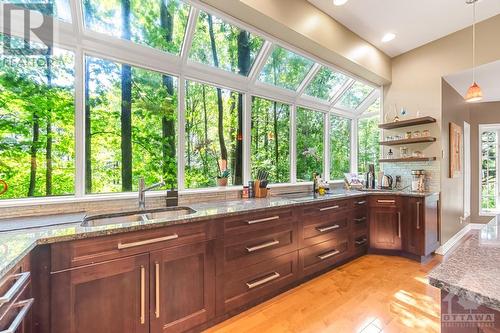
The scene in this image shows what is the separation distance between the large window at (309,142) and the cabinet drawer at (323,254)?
109 centimetres

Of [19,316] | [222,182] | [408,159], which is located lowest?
[19,316]

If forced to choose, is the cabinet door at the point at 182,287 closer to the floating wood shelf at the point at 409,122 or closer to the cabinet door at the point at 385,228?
the cabinet door at the point at 385,228

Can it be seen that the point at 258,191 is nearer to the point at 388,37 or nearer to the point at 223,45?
the point at 223,45

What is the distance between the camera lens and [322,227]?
2.77 meters

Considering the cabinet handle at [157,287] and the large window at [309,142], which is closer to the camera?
the cabinet handle at [157,287]

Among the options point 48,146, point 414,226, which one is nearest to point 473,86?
point 414,226

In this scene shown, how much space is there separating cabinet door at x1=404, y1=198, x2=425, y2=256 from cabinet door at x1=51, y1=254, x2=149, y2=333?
3303 millimetres

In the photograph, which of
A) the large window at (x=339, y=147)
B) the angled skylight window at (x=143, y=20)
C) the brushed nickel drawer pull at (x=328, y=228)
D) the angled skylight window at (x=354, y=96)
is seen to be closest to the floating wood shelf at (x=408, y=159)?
the large window at (x=339, y=147)

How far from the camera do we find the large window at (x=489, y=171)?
16.5ft

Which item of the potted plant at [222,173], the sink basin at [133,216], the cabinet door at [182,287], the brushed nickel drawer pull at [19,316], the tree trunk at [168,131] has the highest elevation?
the tree trunk at [168,131]

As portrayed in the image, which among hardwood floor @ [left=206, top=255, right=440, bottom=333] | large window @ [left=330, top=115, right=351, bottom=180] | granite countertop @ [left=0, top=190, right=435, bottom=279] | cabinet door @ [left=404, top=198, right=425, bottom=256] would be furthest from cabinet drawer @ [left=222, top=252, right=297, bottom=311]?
large window @ [left=330, top=115, right=351, bottom=180]

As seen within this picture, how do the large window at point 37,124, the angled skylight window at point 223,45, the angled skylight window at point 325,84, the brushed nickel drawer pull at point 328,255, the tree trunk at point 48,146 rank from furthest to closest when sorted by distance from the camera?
1. the angled skylight window at point 325,84
2. the brushed nickel drawer pull at point 328,255
3. the angled skylight window at point 223,45
4. the tree trunk at point 48,146
5. the large window at point 37,124

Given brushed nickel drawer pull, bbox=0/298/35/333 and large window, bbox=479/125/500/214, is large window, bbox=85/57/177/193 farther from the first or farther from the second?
large window, bbox=479/125/500/214

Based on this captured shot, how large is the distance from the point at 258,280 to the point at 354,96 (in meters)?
3.78
